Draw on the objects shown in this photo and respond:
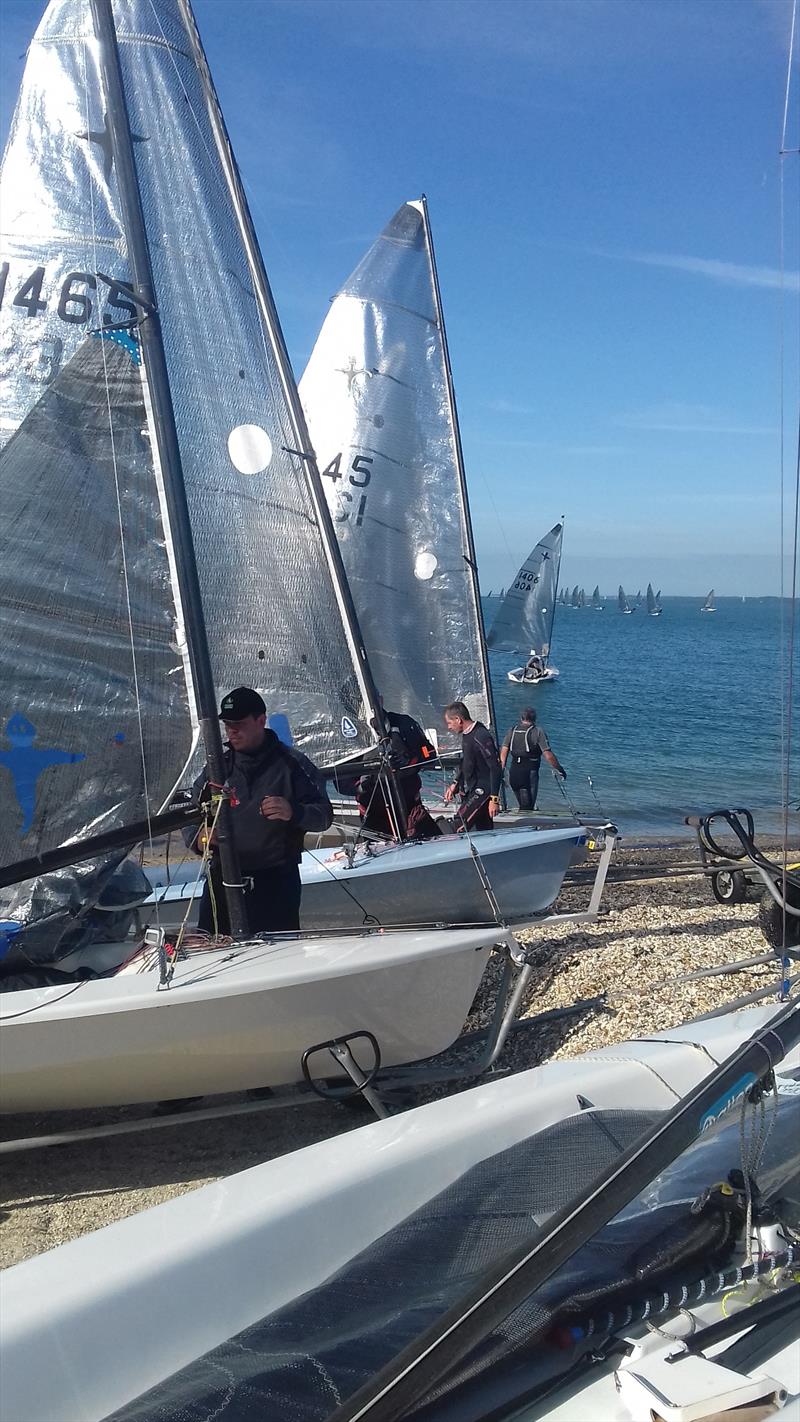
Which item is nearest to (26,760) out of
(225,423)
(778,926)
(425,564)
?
(225,423)

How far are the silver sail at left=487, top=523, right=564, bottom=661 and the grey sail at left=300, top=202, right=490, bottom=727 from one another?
87.8 ft

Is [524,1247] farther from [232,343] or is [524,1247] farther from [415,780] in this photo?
[415,780]

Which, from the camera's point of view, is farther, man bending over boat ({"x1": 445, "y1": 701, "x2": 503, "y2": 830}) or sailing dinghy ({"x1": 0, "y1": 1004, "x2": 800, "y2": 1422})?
man bending over boat ({"x1": 445, "y1": 701, "x2": 503, "y2": 830})

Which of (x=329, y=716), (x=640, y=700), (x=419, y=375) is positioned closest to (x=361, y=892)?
(x=329, y=716)

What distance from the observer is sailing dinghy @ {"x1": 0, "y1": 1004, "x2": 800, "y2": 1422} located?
6.13ft

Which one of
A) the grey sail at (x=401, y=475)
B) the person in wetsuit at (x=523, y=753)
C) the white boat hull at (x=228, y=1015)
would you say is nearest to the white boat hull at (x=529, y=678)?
the person in wetsuit at (x=523, y=753)

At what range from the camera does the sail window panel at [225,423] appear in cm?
558

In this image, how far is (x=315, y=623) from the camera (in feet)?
20.9

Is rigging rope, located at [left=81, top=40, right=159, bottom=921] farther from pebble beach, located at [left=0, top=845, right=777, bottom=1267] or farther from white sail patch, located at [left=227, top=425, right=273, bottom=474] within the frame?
pebble beach, located at [left=0, top=845, right=777, bottom=1267]

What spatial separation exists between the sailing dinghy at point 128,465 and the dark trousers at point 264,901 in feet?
0.76

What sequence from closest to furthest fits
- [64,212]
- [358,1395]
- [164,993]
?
[358,1395] → [164,993] → [64,212]

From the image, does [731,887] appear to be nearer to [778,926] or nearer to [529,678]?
[778,926]

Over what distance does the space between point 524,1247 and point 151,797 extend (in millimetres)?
3240

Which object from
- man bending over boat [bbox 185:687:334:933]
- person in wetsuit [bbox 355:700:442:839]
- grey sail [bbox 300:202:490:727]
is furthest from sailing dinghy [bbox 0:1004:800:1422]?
grey sail [bbox 300:202:490:727]
